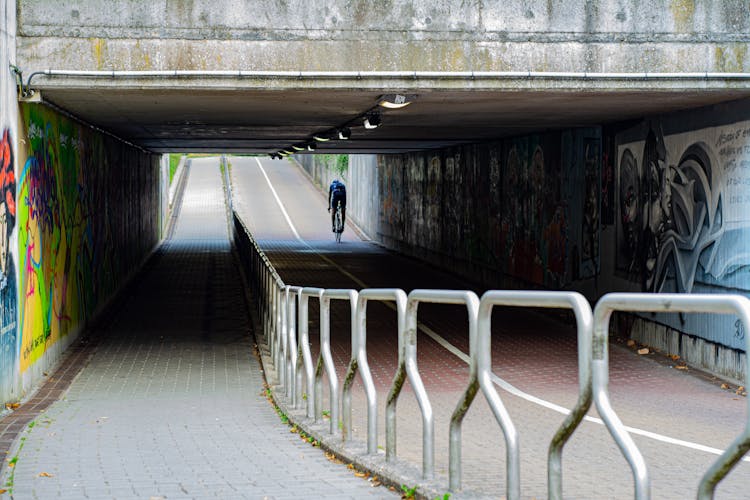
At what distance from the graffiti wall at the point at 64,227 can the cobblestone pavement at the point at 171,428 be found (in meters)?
0.71

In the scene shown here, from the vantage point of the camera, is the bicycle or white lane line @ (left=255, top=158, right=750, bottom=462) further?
the bicycle

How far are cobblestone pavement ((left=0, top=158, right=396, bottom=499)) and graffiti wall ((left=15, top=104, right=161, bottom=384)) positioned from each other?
28.0 inches

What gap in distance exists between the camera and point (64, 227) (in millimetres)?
14773

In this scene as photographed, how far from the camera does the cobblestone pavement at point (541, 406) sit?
711cm

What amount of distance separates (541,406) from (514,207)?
12.6 metres

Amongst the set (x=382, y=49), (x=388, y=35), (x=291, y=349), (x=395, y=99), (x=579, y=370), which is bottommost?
(x=291, y=349)

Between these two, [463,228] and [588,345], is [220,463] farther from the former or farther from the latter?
[463,228]

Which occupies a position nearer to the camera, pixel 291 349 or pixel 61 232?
pixel 291 349

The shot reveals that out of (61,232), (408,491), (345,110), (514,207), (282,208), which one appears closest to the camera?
(408,491)

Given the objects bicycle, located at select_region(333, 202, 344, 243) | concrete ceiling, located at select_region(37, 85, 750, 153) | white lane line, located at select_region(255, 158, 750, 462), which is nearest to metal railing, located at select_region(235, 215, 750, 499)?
white lane line, located at select_region(255, 158, 750, 462)

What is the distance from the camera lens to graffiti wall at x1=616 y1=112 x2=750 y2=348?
43.4ft

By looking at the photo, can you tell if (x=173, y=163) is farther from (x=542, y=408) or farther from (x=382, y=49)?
(x=542, y=408)

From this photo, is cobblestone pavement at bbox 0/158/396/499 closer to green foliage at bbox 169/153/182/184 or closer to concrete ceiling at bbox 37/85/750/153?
concrete ceiling at bbox 37/85/750/153

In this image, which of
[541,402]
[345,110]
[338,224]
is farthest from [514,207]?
[338,224]
